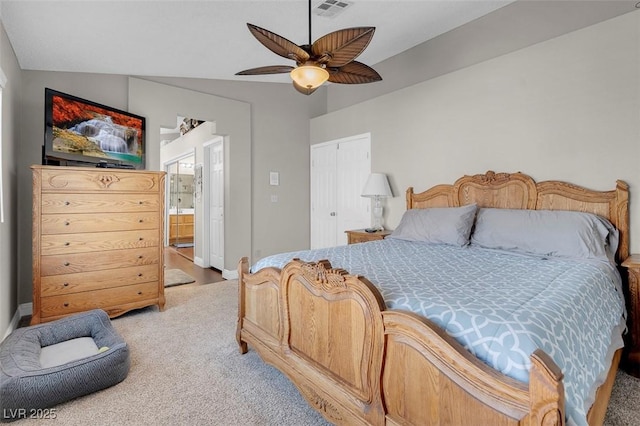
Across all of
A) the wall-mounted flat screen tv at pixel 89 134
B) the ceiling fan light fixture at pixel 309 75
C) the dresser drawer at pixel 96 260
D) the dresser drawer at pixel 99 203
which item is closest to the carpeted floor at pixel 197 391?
the dresser drawer at pixel 96 260

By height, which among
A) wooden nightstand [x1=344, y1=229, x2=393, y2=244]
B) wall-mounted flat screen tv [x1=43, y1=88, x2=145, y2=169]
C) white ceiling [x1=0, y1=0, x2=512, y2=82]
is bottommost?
wooden nightstand [x1=344, y1=229, x2=393, y2=244]

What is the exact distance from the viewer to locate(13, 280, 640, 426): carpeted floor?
69.9 inches

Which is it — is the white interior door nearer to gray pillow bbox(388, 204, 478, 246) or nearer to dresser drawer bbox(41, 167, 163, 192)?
dresser drawer bbox(41, 167, 163, 192)

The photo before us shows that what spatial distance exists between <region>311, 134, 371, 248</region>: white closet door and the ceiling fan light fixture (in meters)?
2.18

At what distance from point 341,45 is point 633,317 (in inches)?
107

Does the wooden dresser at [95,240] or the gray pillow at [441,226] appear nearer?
the wooden dresser at [95,240]

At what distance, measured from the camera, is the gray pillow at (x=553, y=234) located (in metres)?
2.34

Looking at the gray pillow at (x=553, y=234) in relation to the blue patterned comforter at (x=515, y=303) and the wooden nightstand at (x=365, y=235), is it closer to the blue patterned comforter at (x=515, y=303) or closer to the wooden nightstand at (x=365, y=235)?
the blue patterned comforter at (x=515, y=303)

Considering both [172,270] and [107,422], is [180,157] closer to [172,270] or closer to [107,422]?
[172,270]

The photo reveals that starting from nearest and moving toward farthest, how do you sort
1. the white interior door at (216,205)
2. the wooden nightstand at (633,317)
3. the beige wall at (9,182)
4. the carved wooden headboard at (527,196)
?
the wooden nightstand at (633,317) → the carved wooden headboard at (527,196) → the beige wall at (9,182) → the white interior door at (216,205)

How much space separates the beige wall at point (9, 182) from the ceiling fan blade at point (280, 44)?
6.73ft

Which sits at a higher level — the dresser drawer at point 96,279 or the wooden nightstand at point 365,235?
the wooden nightstand at point 365,235

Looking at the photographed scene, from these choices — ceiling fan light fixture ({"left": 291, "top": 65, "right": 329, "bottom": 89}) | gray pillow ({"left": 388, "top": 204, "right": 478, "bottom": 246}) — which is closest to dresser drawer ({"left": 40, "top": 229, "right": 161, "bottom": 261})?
ceiling fan light fixture ({"left": 291, "top": 65, "right": 329, "bottom": 89})

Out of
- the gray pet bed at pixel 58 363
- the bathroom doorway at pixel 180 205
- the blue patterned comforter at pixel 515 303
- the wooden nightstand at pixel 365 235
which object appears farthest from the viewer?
the bathroom doorway at pixel 180 205
